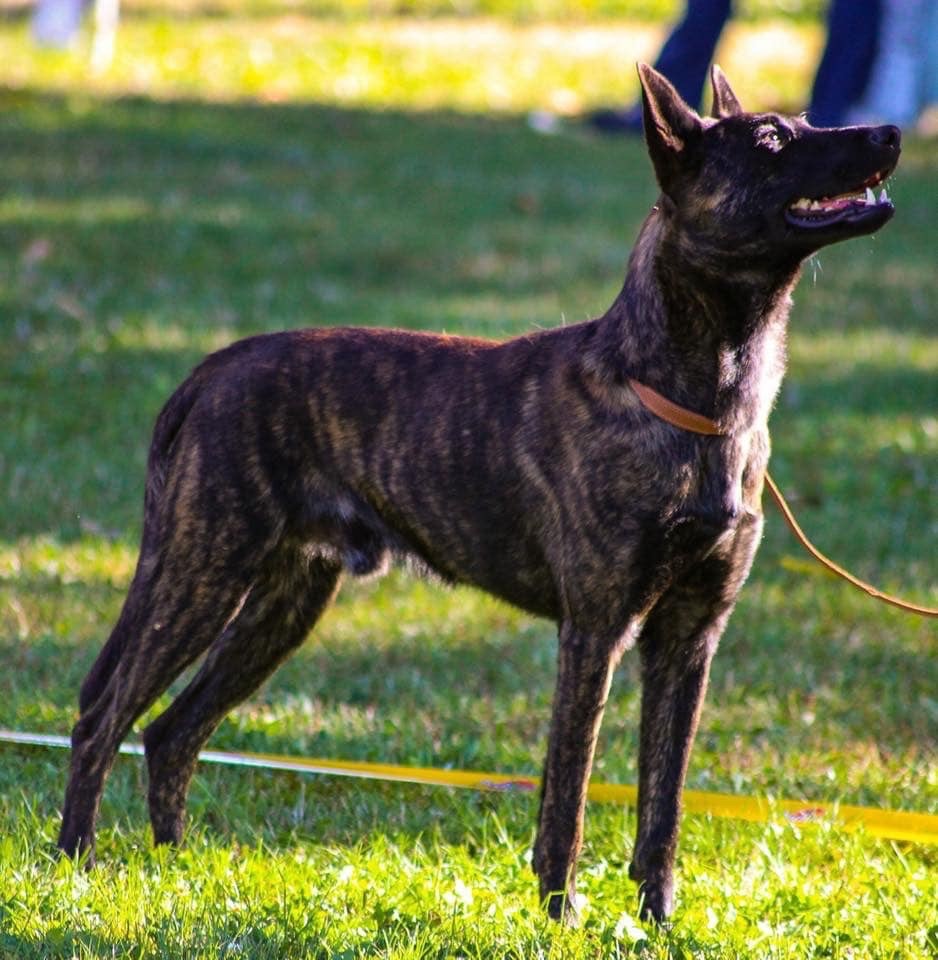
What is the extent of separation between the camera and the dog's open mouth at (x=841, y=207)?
4.12m

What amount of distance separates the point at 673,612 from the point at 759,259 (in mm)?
932

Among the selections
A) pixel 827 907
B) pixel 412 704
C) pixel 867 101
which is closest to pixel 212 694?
pixel 412 704

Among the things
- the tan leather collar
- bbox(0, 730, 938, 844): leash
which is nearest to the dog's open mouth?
the tan leather collar

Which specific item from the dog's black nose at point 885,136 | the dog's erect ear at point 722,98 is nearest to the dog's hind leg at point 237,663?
the dog's erect ear at point 722,98

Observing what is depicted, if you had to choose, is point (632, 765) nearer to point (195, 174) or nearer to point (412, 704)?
point (412, 704)

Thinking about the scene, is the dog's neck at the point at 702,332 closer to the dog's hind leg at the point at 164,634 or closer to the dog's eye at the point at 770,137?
the dog's eye at the point at 770,137

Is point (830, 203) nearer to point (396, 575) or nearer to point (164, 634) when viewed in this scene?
point (164, 634)

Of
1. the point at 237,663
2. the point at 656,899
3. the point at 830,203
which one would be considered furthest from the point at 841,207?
the point at 237,663

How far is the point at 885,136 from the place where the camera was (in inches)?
163

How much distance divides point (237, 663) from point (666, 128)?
1984 mm

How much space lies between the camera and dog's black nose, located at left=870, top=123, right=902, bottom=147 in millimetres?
4133

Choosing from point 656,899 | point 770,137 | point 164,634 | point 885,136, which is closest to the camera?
point 885,136

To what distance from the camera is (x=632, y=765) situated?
5.71m

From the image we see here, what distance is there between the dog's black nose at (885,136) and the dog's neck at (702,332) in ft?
1.20
